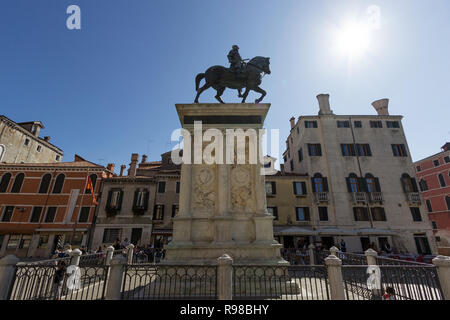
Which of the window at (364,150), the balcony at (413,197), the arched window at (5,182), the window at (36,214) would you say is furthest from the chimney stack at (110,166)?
the balcony at (413,197)

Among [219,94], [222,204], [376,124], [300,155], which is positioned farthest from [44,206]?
[376,124]

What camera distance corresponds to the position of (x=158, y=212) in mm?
26219

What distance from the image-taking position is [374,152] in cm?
2736

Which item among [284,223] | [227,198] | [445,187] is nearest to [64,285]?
[227,198]

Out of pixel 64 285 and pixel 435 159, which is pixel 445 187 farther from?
pixel 64 285

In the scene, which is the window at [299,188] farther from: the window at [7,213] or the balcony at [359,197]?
the window at [7,213]

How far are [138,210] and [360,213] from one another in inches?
970

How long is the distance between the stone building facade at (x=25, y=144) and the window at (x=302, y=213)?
110 ft

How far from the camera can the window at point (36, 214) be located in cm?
2527
